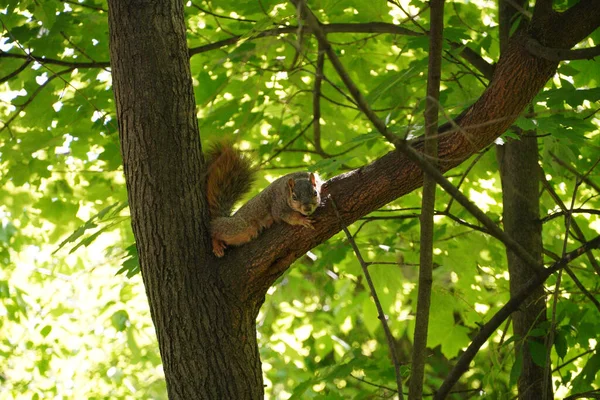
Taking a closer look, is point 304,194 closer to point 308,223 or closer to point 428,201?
point 308,223

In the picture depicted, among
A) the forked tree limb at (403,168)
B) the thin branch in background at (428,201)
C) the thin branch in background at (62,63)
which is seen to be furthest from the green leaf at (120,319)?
the thin branch in background at (428,201)

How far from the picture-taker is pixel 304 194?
8.44 ft

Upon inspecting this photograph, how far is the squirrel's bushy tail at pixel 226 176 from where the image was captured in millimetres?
2770

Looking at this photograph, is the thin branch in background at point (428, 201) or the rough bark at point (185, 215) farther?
the rough bark at point (185, 215)

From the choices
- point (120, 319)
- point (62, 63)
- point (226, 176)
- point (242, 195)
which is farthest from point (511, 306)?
point (120, 319)

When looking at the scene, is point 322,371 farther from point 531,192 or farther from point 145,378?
point 145,378

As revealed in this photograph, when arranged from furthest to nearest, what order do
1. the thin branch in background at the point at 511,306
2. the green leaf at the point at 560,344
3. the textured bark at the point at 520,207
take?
the textured bark at the point at 520,207 < the green leaf at the point at 560,344 < the thin branch in background at the point at 511,306

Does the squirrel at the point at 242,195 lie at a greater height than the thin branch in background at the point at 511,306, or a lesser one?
greater

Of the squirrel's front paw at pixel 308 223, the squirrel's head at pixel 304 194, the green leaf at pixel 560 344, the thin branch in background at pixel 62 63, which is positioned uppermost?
the thin branch in background at pixel 62 63

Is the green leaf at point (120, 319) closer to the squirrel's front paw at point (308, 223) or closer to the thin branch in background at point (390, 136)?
the squirrel's front paw at point (308, 223)

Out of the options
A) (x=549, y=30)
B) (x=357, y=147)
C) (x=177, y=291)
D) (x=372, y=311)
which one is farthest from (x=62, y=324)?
(x=549, y=30)

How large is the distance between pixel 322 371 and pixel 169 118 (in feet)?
4.45

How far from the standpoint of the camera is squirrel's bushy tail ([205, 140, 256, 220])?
277cm

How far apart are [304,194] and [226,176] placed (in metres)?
0.45
